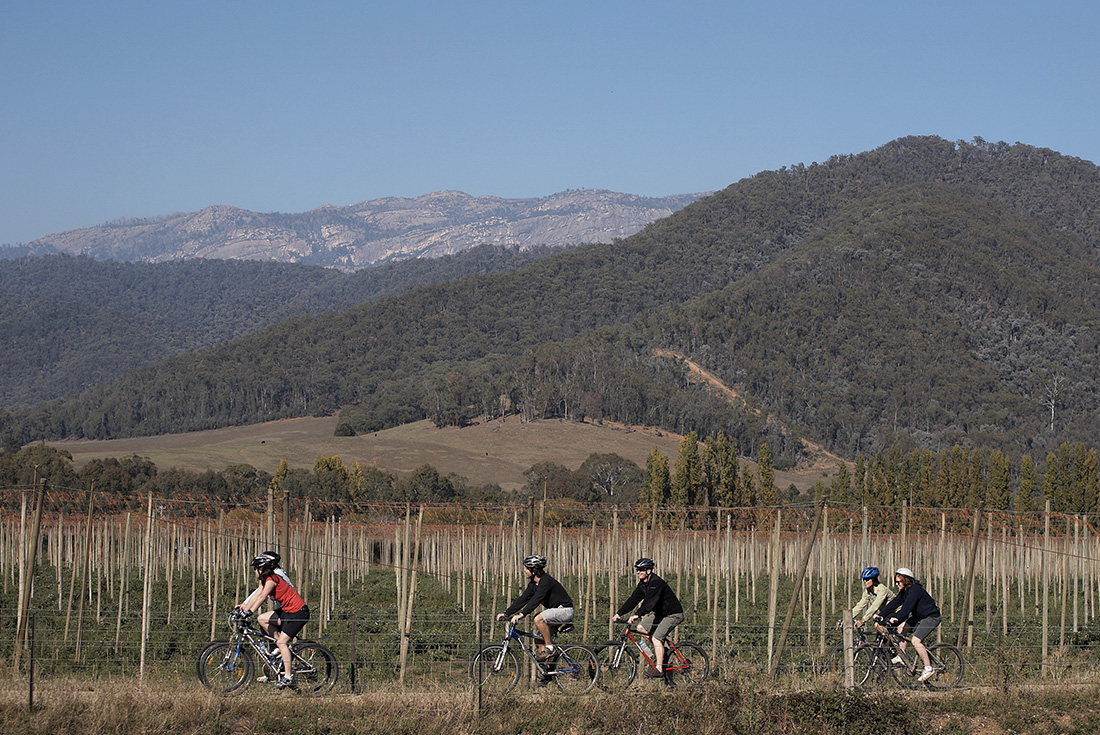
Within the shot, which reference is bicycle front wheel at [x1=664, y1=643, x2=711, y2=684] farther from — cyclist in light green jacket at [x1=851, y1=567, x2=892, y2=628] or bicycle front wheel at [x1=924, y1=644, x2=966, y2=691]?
bicycle front wheel at [x1=924, y1=644, x2=966, y2=691]

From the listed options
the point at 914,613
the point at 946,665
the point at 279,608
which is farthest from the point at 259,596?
the point at 946,665

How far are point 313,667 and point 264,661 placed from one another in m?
0.46

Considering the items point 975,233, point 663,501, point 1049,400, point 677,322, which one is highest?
point 975,233

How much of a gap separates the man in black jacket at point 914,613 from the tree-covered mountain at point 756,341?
9258 cm

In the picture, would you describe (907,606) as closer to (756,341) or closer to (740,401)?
(740,401)

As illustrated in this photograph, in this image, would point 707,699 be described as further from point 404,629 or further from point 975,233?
point 975,233

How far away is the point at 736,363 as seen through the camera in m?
121

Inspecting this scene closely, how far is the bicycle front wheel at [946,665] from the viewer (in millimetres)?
10609

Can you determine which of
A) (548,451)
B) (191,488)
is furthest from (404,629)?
(548,451)

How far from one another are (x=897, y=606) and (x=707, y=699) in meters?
2.47

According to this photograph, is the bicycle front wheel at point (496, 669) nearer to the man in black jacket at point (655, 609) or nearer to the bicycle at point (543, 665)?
the bicycle at point (543, 665)

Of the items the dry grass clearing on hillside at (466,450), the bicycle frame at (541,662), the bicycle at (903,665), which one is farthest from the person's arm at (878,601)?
the dry grass clearing on hillside at (466,450)

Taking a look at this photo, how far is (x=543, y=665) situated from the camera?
10.2 meters

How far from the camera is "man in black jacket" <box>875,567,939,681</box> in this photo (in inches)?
412
